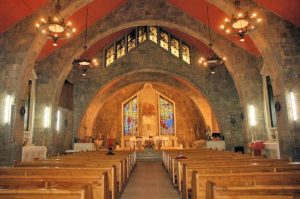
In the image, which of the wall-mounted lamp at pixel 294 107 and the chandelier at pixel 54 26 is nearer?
the chandelier at pixel 54 26

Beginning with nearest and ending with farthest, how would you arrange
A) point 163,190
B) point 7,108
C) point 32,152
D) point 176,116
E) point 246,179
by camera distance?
point 246,179 < point 163,190 < point 7,108 < point 32,152 < point 176,116

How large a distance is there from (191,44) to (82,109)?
8.53m

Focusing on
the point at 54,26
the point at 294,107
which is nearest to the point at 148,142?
the point at 294,107

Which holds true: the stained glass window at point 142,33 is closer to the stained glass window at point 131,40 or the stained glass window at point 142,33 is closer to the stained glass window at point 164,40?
the stained glass window at point 131,40

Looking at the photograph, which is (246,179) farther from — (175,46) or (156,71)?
(175,46)

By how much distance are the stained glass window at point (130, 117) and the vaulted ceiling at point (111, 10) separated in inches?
256

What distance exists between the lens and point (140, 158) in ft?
47.9

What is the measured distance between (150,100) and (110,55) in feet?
19.4

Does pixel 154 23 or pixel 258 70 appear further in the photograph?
pixel 154 23

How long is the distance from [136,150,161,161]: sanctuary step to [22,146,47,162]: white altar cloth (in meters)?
5.53

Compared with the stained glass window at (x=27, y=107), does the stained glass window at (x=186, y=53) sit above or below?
above

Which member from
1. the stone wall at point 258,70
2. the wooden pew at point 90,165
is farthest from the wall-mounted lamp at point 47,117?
the wooden pew at point 90,165

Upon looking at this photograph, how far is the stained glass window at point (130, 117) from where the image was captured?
20.7 meters

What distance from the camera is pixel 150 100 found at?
21031 millimetres
